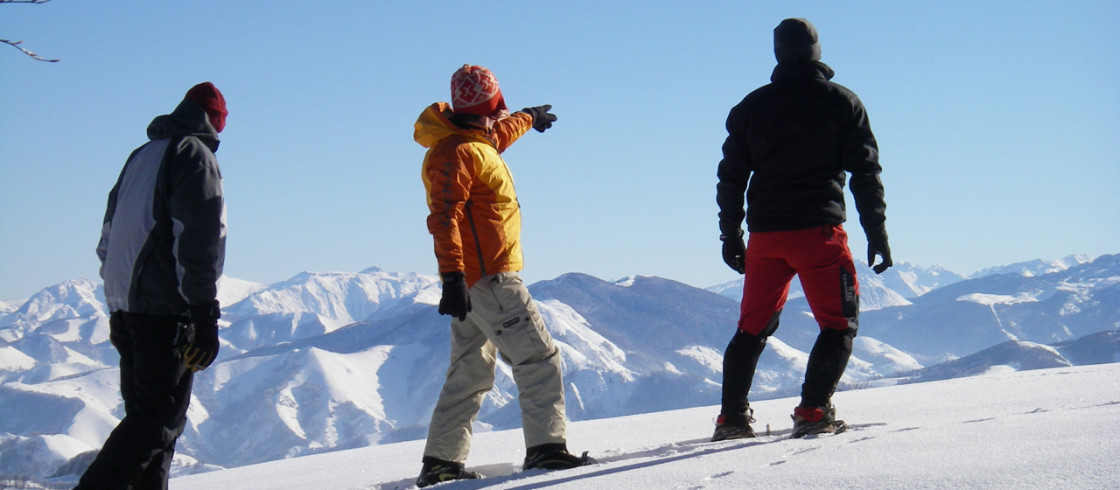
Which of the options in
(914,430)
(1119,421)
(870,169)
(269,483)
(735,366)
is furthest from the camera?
(269,483)

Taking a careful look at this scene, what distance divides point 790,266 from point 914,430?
1044mm

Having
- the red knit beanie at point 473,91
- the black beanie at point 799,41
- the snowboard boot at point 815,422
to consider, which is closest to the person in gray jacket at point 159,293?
the red knit beanie at point 473,91

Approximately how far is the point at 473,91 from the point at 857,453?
8.13 feet

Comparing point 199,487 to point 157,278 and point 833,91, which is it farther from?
point 833,91

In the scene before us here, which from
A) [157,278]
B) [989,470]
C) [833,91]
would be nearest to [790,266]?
[833,91]

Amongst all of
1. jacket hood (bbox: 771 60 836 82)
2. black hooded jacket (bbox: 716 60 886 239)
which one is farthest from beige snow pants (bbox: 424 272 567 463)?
jacket hood (bbox: 771 60 836 82)

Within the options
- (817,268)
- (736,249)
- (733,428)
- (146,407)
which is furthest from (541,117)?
(146,407)

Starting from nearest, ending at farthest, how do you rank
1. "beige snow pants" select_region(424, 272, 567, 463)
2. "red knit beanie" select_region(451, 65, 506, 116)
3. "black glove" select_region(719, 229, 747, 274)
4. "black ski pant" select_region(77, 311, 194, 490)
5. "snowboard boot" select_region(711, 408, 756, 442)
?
"black ski pant" select_region(77, 311, 194, 490)
"beige snow pants" select_region(424, 272, 567, 463)
"red knit beanie" select_region(451, 65, 506, 116)
"snowboard boot" select_region(711, 408, 756, 442)
"black glove" select_region(719, 229, 747, 274)

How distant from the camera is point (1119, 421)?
3520 mm

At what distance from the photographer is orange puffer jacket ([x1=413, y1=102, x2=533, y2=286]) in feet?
13.9

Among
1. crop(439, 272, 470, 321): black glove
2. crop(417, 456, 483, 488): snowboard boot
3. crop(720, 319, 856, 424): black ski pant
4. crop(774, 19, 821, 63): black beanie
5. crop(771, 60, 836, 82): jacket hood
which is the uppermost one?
crop(774, 19, 821, 63): black beanie

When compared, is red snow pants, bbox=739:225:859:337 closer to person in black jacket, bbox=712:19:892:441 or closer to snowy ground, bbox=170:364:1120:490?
person in black jacket, bbox=712:19:892:441

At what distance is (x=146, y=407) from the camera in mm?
3672

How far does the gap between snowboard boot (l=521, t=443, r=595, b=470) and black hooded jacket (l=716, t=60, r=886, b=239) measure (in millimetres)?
1512
